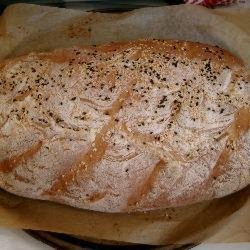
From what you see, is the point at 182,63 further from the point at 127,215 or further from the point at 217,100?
the point at 127,215

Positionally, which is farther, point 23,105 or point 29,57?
point 29,57

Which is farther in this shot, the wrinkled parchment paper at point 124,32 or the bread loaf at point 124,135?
the wrinkled parchment paper at point 124,32

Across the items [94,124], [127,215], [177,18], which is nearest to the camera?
[94,124]

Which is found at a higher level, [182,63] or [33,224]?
[182,63]

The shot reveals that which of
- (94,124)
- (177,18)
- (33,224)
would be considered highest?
(177,18)

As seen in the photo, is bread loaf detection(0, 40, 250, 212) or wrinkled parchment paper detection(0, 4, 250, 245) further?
wrinkled parchment paper detection(0, 4, 250, 245)

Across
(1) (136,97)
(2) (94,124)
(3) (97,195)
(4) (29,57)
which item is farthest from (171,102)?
(4) (29,57)

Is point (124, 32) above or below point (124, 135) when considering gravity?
above

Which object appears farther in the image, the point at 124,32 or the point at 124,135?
the point at 124,32
